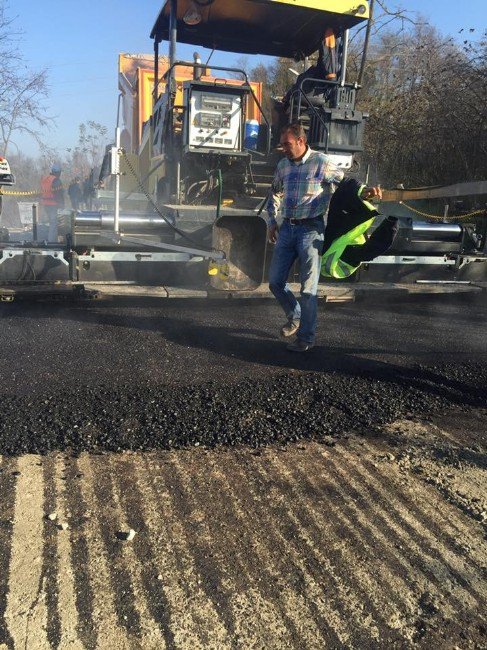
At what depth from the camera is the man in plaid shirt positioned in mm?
4578

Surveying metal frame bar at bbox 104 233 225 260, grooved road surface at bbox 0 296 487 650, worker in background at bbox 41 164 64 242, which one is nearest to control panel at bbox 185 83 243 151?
metal frame bar at bbox 104 233 225 260

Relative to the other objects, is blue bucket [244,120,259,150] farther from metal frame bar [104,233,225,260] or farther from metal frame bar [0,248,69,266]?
metal frame bar [0,248,69,266]

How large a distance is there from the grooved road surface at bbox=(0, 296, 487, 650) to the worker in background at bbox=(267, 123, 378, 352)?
0.38m

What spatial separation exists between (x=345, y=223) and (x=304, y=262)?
0.52 m

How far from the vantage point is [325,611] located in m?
1.97

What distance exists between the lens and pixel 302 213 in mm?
4637

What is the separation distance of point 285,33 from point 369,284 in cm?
336

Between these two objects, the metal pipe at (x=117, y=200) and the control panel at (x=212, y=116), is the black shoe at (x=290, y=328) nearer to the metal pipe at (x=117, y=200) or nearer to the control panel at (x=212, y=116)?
the metal pipe at (x=117, y=200)

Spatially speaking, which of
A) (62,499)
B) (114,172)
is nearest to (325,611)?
(62,499)

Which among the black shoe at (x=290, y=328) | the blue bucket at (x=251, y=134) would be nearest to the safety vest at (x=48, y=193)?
the blue bucket at (x=251, y=134)

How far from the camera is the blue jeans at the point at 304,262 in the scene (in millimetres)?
4691

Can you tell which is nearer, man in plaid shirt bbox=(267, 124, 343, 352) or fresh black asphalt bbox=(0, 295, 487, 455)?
fresh black asphalt bbox=(0, 295, 487, 455)

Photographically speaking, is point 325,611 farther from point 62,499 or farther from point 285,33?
point 285,33

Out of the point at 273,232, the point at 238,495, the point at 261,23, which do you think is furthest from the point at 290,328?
the point at 261,23
